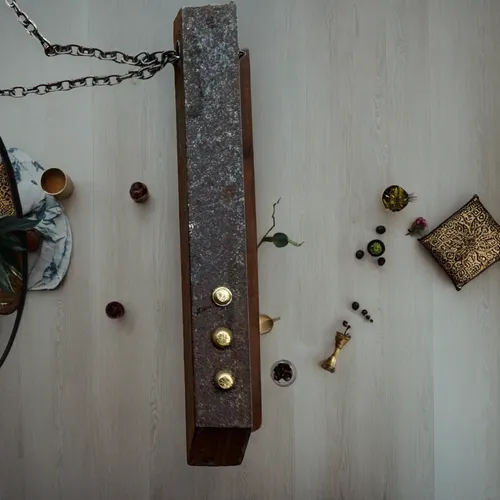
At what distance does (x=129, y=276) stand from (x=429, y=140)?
163 centimetres

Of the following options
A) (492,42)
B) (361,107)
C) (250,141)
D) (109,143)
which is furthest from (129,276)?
(492,42)

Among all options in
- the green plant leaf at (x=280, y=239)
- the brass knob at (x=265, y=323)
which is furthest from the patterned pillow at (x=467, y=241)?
the brass knob at (x=265, y=323)

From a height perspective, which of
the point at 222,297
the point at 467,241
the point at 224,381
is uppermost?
the point at 467,241

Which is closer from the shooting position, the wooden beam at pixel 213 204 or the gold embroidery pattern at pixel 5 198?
the wooden beam at pixel 213 204

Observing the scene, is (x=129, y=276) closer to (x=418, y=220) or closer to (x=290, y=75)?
(x=290, y=75)

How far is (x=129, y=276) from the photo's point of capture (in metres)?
2.33

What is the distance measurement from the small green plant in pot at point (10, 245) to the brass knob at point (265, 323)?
1.09 meters

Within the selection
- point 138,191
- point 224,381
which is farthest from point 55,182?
point 224,381

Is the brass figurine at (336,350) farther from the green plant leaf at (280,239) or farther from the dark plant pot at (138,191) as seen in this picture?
the dark plant pot at (138,191)

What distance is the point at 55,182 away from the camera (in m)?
2.26

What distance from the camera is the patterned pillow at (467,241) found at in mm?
2174

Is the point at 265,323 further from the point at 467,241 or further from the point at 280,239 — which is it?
the point at 467,241

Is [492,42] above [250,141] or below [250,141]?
above

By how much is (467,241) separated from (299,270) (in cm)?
80
